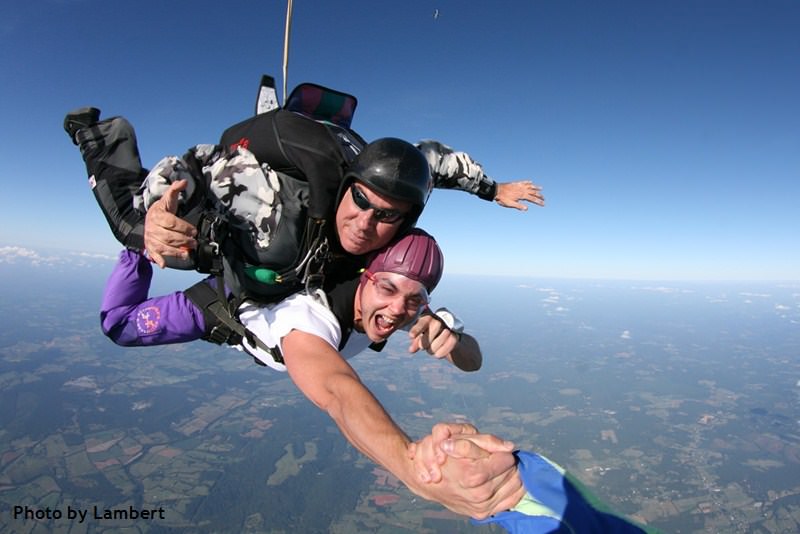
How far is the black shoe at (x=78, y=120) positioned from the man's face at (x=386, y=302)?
196 centimetres

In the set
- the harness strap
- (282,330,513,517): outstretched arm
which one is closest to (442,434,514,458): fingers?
(282,330,513,517): outstretched arm

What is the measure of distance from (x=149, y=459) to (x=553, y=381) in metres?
56.9

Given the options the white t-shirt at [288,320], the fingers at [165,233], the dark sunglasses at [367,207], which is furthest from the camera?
the dark sunglasses at [367,207]

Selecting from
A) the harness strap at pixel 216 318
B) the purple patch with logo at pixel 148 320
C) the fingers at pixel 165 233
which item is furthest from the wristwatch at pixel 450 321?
the purple patch with logo at pixel 148 320

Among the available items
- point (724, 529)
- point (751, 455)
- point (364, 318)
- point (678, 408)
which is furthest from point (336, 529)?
point (678, 408)

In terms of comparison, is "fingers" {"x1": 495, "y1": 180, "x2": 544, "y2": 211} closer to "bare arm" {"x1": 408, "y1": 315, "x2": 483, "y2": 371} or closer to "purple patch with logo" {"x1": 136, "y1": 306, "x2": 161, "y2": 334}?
"bare arm" {"x1": 408, "y1": 315, "x2": 483, "y2": 371}

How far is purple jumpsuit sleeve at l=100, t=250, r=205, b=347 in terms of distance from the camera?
313 cm

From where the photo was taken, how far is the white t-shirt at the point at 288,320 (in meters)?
1.99

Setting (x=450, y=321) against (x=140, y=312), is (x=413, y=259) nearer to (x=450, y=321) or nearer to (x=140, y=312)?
(x=450, y=321)

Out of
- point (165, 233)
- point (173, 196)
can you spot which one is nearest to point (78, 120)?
point (173, 196)

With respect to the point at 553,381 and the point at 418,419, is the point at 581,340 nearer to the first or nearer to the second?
the point at 553,381

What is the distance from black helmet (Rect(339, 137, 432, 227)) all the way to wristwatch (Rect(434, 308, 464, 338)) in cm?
83

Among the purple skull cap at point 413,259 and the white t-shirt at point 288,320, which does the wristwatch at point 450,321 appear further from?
the white t-shirt at point 288,320

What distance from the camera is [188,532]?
965 inches
